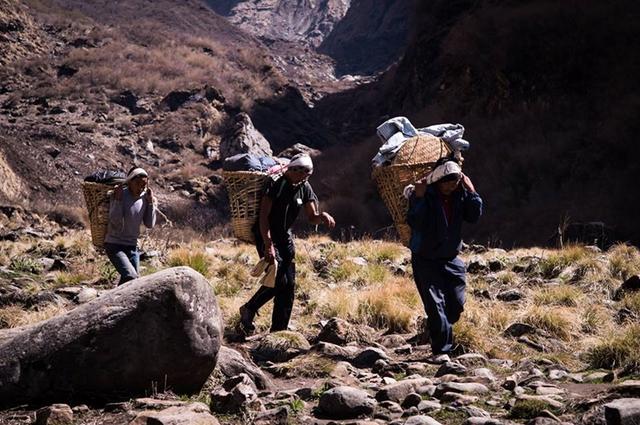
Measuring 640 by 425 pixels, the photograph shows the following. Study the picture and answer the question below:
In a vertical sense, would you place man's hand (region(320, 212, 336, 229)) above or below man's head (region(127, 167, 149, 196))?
above

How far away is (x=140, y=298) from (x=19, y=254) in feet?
25.9

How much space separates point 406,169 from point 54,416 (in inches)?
130

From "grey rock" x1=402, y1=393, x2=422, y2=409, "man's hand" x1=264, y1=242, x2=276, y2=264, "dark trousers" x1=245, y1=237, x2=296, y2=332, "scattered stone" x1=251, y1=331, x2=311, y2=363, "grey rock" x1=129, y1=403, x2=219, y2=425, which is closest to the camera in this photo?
"grey rock" x1=129, y1=403, x2=219, y2=425

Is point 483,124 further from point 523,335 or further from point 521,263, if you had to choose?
point 523,335

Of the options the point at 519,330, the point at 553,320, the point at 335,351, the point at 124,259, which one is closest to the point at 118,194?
the point at 124,259

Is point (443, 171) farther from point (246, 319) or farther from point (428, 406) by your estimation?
point (246, 319)

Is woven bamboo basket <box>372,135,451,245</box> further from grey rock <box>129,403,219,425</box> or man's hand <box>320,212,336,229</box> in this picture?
grey rock <box>129,403,219,425</box>

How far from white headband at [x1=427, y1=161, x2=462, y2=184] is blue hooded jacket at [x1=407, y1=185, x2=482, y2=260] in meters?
0.10

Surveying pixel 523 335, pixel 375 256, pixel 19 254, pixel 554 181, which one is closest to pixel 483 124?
pixel 554 181

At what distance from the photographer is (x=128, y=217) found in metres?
6.64

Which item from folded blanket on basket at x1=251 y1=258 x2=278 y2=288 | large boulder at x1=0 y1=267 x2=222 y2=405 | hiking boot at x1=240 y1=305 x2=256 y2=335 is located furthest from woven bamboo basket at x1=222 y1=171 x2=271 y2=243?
large boulder at x1=0 y1=267 x2=222 y2=405

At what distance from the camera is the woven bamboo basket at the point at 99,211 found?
683 cm

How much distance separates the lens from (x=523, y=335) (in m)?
6.34

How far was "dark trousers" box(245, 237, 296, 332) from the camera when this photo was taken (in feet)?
19.9
